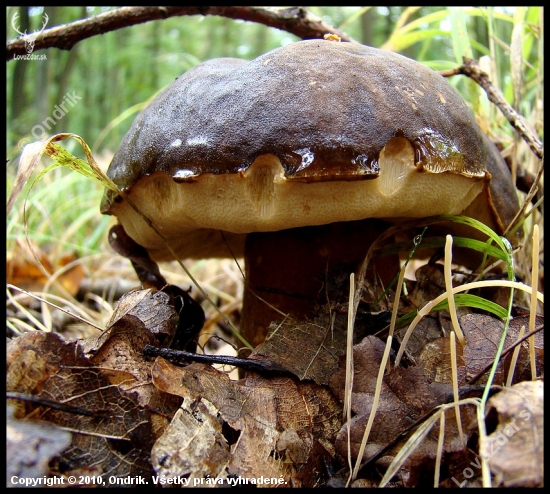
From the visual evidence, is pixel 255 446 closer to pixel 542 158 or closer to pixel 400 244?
pixel 400 244

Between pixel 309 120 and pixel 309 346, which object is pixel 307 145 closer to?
pixel 309 120

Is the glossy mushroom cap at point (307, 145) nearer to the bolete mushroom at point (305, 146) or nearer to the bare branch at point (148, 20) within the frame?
the bolete mushroom at point (305, 146)

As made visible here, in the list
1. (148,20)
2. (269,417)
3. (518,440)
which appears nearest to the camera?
(518,440)

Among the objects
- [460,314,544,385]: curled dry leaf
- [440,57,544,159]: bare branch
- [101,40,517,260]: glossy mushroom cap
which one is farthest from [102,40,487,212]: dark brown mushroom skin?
[460,314,544,385]: curled dry leaf

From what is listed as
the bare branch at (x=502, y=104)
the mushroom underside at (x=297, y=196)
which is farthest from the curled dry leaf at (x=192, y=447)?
the bare branch at (x=502, y=104)

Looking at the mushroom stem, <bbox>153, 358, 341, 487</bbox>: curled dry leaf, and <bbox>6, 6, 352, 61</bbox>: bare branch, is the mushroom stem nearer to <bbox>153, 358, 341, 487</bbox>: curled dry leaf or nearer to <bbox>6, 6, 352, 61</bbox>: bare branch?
<bbox>153, 358, 341, 487</bbox>: curled dry leaf

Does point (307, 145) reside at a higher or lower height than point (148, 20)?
lower

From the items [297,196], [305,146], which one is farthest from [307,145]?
[297,196]
